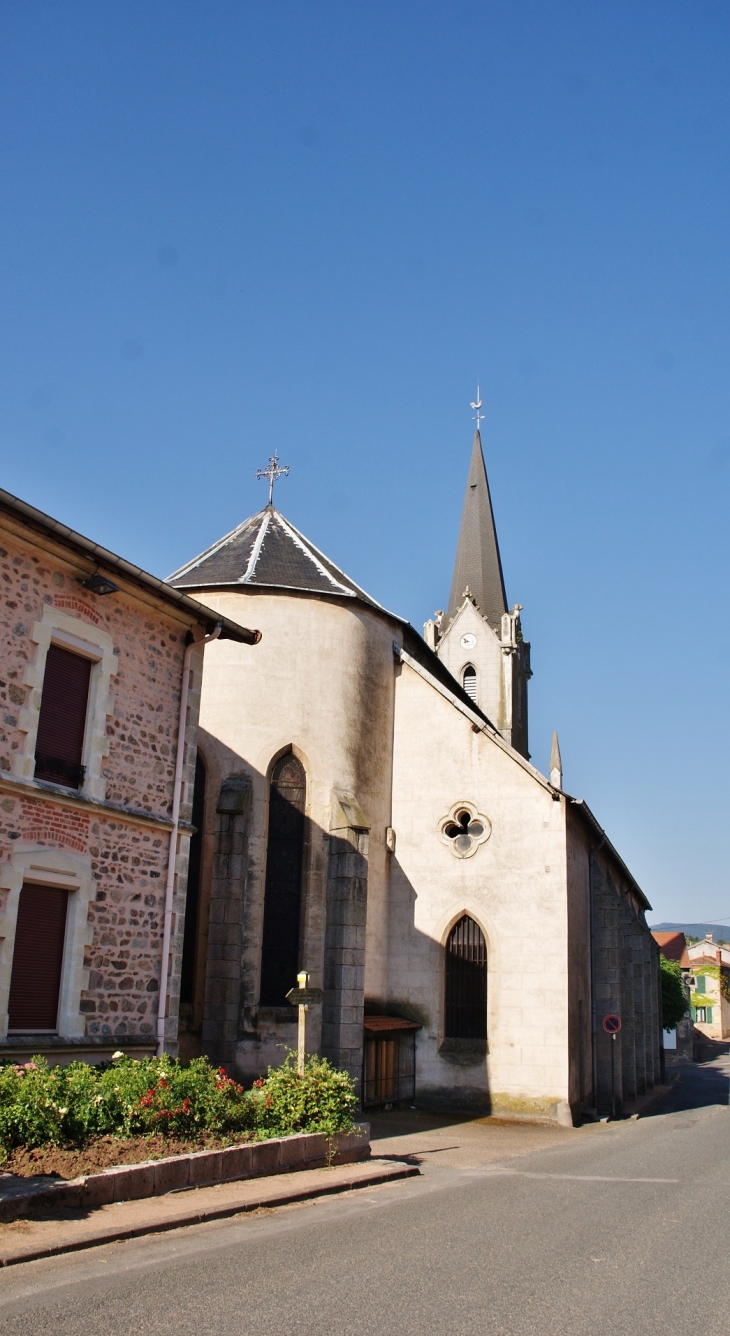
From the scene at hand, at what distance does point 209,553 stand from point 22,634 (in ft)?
34.8

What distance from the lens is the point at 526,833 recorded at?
19.7 meters

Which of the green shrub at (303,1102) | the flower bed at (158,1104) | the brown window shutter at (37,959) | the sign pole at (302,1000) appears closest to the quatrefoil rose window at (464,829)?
the sign pole at (302,1000)

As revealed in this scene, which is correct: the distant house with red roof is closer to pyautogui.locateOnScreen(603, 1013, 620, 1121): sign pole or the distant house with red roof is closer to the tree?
the tree

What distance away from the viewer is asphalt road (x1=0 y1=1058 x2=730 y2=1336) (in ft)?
17.8

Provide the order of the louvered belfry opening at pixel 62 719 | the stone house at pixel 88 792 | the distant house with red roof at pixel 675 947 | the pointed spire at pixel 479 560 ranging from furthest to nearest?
the distant house with red roof at pixel 675 947
the pointed spire at pixel 479 560
the louvered belfry opening at pixel 62 719
the stone house at pixel 88 792

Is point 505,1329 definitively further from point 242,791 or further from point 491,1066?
point 491,1066

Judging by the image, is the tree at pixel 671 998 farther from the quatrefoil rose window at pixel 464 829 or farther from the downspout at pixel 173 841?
the downspout at pixel 173 841

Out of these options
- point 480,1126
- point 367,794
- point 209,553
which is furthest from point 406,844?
point 209,553

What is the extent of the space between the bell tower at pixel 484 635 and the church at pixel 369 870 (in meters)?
18.7

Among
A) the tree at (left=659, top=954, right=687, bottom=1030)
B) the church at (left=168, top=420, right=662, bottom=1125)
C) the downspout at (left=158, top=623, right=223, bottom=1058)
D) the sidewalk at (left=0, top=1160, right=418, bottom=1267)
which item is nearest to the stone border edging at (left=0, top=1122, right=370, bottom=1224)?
the sidewalk at (left=0, top=1160, right=418, bottom=1267)

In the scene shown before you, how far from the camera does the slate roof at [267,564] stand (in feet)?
64.6

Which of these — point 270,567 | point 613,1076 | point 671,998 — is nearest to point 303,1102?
point 270,567

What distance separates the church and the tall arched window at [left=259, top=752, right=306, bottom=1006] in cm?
4

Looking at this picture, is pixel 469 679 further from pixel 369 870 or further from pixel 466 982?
pixel 466 982
